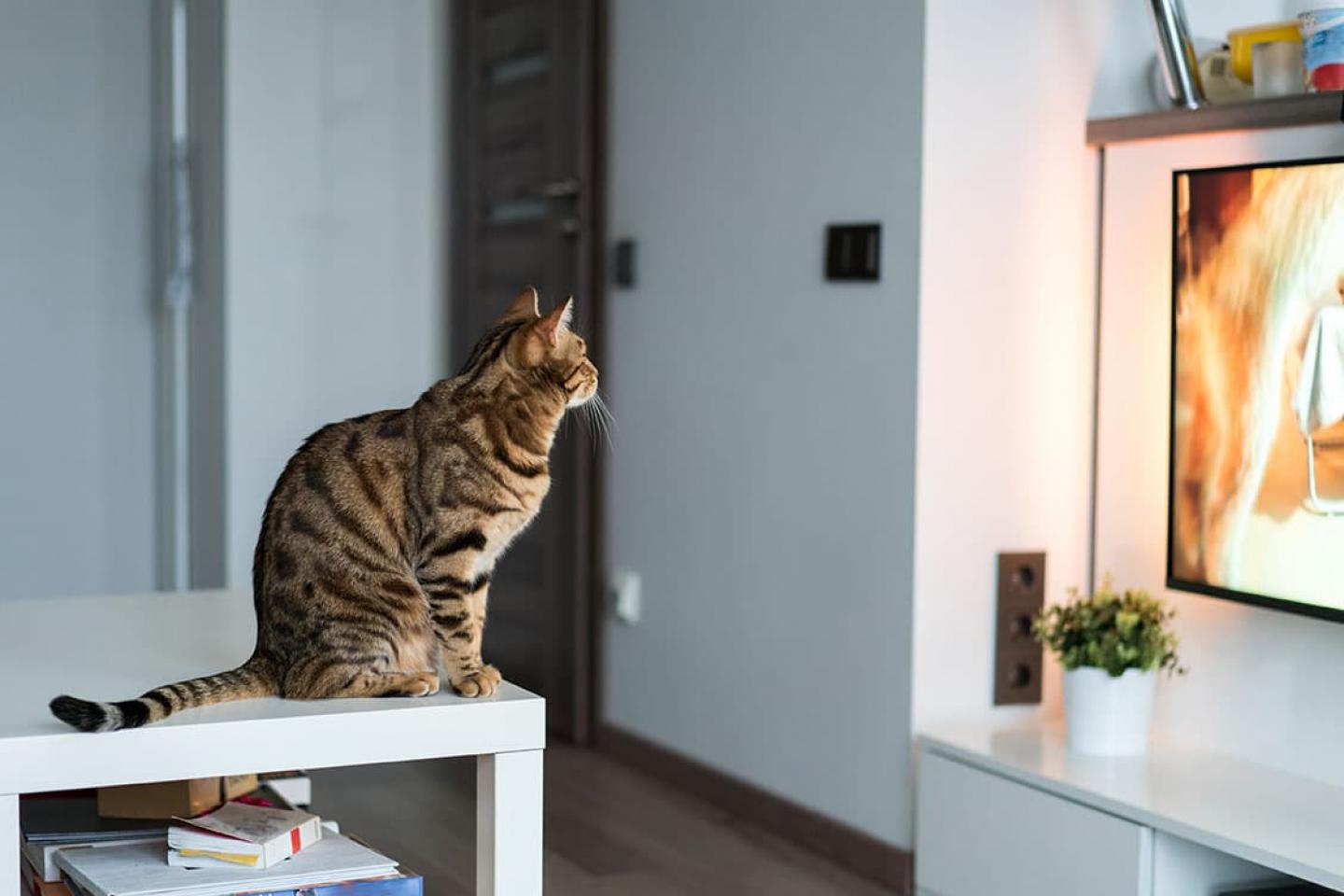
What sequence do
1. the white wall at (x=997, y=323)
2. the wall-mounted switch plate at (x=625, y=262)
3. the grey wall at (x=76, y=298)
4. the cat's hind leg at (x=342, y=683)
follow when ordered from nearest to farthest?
1. the cat's hind leg at (x=342, y=683)
2. the white wall at (x=997, y=323)
3. the wall-mounted switch plate at (x=625, y=262)
4. the grey wall at (x=76, y=298)

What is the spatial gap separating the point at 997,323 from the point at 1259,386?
55 cm

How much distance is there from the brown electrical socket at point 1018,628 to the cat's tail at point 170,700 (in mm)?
1606

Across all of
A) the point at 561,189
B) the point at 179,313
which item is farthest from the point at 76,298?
the point at 561,189

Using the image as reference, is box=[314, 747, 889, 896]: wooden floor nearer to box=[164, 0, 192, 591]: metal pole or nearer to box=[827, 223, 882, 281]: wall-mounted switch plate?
box=[827, 223, 882, 281]: wall-mounted switch plate

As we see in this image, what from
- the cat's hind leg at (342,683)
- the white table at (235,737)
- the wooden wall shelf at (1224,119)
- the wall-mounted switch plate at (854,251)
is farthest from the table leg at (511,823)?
the wooden wall shelf at (1224,119)

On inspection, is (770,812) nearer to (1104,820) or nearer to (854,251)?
(1104,820)

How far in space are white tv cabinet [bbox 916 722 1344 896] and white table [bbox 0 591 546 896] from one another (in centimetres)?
104

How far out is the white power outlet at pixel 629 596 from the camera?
397 cm

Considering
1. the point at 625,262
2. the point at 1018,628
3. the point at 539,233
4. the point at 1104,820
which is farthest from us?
the point at 539,233

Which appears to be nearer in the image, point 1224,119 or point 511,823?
point 511,823

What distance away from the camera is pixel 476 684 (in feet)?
6.42

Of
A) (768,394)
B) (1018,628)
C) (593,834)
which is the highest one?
(768,394)

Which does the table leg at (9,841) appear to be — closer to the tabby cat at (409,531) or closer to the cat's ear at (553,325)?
the tabby cat at (409,531)

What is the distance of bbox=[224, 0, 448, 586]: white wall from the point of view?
4.57 m
